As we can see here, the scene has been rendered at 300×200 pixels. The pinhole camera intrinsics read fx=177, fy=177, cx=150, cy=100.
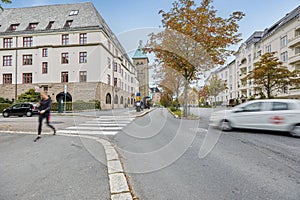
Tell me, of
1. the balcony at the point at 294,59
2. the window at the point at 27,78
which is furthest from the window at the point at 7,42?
the balcony at the point at 294,59

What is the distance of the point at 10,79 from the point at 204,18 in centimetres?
3576

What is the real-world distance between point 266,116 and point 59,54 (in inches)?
1269

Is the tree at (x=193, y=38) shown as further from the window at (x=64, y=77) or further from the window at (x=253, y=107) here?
the window at (x=64, y=77)

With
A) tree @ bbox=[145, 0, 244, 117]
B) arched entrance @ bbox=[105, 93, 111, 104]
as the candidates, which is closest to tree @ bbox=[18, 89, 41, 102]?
arched entrance @ bbox=[105, 93, 111, 104]

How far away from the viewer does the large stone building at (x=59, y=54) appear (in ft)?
97.6

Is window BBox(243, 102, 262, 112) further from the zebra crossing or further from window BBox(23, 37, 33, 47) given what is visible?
window BBox(23, 37, 33, 47)

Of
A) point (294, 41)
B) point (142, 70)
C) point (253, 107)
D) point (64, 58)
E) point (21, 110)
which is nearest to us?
point (253, 107)

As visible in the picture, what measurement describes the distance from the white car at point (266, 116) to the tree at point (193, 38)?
24.2 ft

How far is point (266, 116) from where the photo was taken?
766cm

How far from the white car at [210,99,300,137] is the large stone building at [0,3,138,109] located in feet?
79.1

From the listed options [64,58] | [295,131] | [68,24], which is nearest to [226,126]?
[295,131]

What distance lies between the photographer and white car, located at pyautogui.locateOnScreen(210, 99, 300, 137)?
7.11 meters

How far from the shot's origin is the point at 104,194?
8.86ft

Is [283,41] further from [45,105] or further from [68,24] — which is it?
[45,105]
